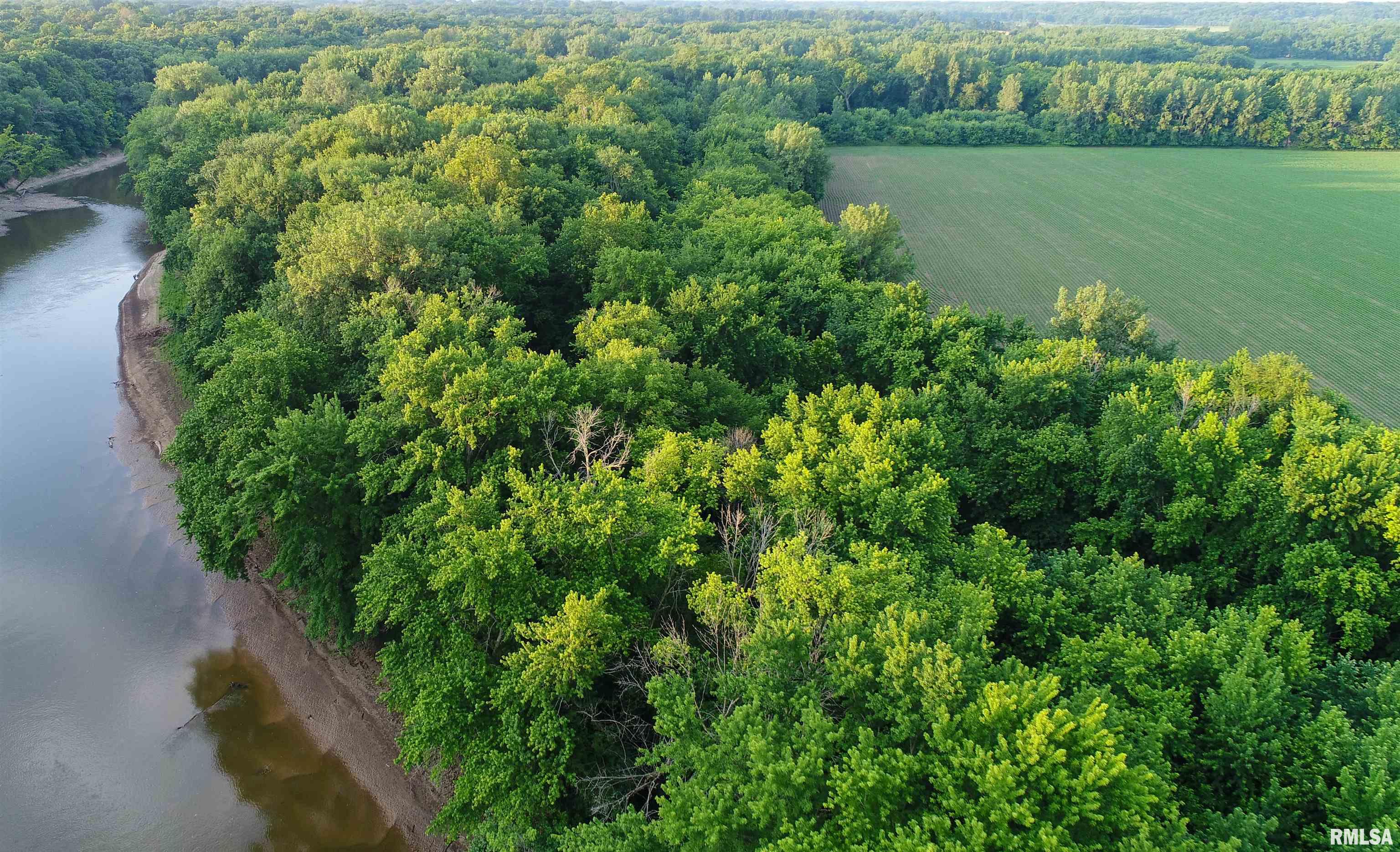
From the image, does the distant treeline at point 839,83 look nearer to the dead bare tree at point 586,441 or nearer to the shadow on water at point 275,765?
the dead bare tree at point 586,441

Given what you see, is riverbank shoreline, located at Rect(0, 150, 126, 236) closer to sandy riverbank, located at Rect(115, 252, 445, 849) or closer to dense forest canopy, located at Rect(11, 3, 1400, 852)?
dense forest canopy, located at Rect(11, 3, 1400, 852)

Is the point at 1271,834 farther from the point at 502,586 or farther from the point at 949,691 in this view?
the point at 502,586

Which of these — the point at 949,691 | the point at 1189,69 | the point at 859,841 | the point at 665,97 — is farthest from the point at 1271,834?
the point at 1189,69

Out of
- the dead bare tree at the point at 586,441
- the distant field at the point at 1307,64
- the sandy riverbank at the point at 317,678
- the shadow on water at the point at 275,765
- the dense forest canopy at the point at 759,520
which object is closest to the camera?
the dense forest canopy at the point at 759,520

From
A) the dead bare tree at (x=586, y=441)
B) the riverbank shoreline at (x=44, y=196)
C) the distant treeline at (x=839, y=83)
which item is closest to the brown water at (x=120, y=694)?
the dead bare tree at (x=586, y=441)

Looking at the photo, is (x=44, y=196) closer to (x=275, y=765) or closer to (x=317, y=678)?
(x=317, y=678)

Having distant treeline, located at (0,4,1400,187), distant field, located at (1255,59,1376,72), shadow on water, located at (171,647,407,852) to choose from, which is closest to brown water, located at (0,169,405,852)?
shadow on water, located at (171,647,407,852)

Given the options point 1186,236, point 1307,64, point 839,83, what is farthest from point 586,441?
point 1307,64
